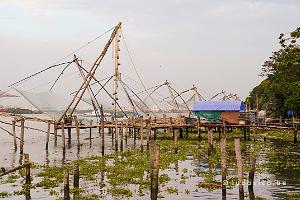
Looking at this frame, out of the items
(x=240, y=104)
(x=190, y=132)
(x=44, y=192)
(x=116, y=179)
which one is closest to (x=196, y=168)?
(x=116, y=179)

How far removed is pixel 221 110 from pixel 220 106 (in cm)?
Result: 87

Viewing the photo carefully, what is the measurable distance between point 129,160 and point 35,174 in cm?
651

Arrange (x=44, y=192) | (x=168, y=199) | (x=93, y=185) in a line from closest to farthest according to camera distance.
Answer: (x=168, y=199), (x=44, y=192), (x=93, y=185)

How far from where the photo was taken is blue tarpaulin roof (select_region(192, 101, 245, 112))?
1736 inches

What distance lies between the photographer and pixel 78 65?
4241 cm

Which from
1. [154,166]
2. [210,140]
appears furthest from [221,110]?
[154,166]

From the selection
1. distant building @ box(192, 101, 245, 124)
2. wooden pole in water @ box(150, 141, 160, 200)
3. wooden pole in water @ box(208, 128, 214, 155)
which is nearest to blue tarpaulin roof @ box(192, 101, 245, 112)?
distant building @ box(192, 101, 245, 124)

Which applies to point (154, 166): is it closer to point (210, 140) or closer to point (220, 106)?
point (210, 140)

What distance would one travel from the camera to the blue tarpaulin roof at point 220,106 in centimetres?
4408

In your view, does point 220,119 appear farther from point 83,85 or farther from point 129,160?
point 129,160

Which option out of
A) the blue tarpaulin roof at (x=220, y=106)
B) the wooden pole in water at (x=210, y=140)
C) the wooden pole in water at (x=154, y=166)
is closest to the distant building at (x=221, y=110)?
the blue tarpaulin roof at (x=220, y=106)

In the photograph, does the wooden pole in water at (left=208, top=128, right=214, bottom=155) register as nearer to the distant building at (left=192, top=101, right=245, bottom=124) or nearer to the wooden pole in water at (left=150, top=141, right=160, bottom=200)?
the distant building at (left=192, top=101, right=245, bottom=124)

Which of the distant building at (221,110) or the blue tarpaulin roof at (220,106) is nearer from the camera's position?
the distant building at (221,110)

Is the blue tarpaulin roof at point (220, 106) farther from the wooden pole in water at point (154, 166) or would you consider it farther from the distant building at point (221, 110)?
the wooden pole in water at point (154, 166)
